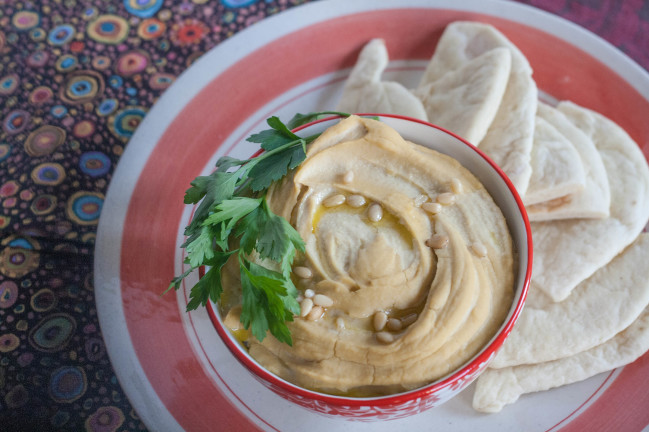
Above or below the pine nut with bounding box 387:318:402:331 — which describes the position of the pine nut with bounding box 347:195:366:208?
above

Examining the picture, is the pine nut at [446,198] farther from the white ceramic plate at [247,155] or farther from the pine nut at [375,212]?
the white ceramic plate at [247,155]

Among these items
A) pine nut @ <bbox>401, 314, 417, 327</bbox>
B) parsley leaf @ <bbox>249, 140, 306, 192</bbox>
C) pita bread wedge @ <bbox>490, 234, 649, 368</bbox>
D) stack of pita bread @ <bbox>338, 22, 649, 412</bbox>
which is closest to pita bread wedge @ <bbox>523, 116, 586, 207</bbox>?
stack of pita bread @ <bbox>338, 22, 649, 412</bbox>

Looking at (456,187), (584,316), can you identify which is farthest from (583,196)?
(456,187)

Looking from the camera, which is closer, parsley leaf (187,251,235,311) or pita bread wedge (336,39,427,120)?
parsley leaf (187,251,235,311)

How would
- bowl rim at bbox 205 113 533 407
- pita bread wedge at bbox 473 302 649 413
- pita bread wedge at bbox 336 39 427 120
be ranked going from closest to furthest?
1. bowl rim at bbox 205 113 533 407
2. pita bread wedge at bbox 473 302 649 413
3. pita bread wedge at bbox 336 39 427 120

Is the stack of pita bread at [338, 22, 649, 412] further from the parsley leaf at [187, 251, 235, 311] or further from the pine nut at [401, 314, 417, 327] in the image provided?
the parsley leaf at [187, 251, 235, 311]

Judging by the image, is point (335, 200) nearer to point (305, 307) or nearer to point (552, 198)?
point (305, 307)

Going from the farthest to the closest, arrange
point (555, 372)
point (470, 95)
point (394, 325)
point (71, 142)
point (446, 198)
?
1. point (71, 142)
2. point (470, 95)
3. point (555, 372)
4. point (446, 198)
5. point (394, 325)
